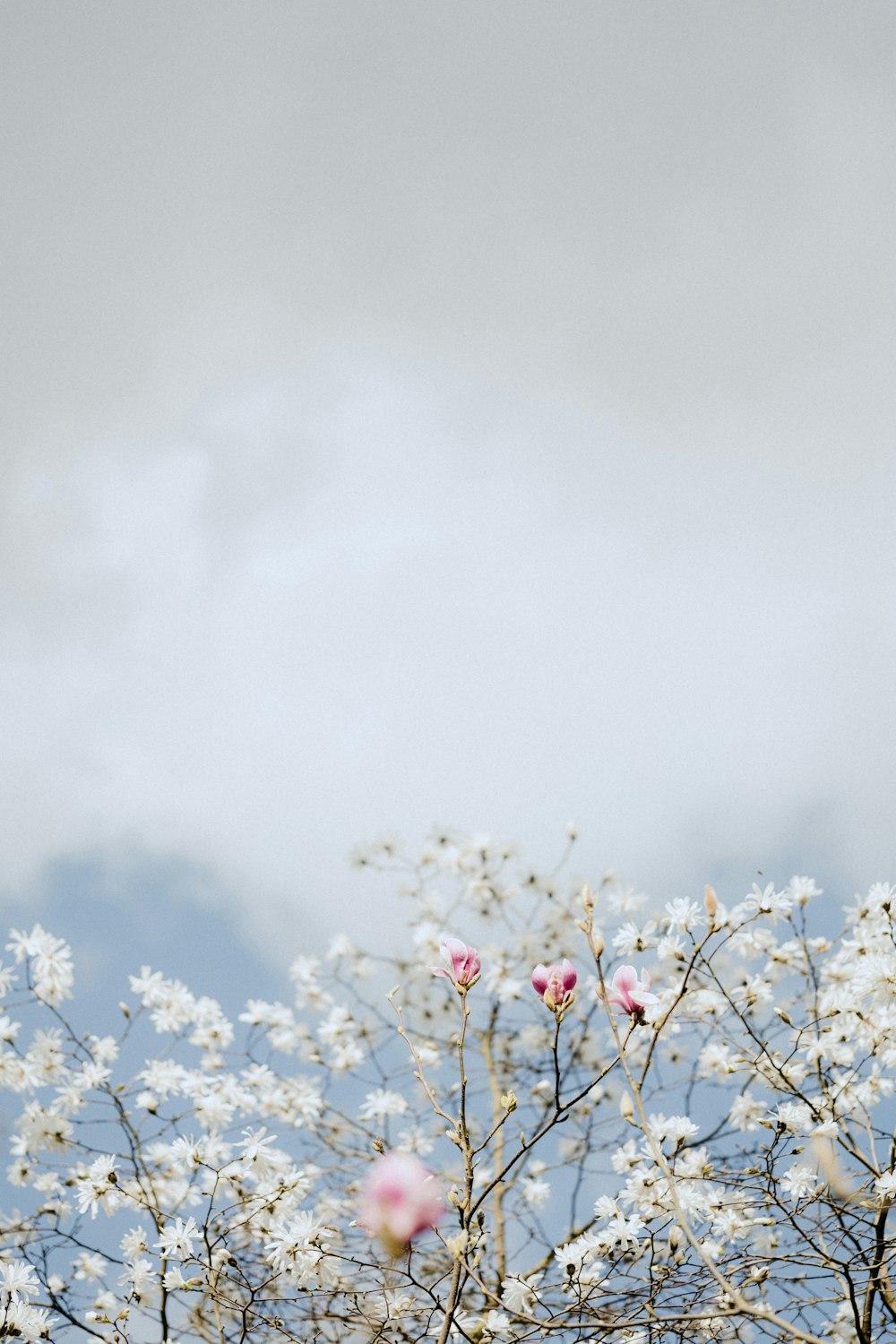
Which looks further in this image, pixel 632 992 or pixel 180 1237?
pixel 180 1237

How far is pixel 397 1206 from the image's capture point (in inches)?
38.0

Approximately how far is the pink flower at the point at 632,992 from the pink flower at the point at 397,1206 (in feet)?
1.90

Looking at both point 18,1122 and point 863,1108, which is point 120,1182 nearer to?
point 18,1122

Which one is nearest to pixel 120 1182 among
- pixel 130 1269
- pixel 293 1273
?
pixel 130 1269

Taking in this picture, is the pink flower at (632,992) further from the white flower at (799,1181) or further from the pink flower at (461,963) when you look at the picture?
the white flower at (799,1181)

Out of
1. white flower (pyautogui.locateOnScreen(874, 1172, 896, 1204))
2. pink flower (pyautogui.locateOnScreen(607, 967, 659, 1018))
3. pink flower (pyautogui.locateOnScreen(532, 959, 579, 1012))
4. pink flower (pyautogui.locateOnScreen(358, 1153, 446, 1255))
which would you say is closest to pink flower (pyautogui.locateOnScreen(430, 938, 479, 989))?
pink flower (pyautogui.locateOnScreen(532, 959, 579, 1012))

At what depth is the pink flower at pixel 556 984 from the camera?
150cm

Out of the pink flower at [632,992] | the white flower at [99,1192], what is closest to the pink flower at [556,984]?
the pink flower at [632,992]

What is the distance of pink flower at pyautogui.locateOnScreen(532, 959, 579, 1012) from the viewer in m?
1.50

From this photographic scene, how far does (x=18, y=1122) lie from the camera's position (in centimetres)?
347

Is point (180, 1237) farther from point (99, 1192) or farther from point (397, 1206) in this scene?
point (397, 1206)

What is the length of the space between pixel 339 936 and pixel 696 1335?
277 cm

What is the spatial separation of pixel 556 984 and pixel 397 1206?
0.59 m

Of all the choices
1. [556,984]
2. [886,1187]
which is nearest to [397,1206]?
[556,984]
